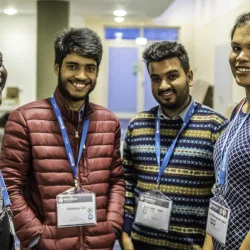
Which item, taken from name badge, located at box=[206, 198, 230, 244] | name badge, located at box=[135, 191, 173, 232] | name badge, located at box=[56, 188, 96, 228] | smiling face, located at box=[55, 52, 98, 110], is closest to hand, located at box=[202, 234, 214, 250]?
name badge, located at box=[206, 198, 230, 244]

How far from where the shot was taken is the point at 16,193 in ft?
5.97

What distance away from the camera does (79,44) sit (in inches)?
74.2

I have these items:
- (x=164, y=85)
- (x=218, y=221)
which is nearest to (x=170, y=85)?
(x=164, y=85)

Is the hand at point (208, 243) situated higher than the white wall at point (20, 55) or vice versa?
the white wall at point (20, 55)

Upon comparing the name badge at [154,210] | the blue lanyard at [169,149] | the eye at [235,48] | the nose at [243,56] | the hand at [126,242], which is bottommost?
→ the hand at [126,242]

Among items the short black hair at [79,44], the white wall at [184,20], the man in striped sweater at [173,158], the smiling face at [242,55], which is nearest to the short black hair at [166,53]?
the man in striped sweater at [173,158]

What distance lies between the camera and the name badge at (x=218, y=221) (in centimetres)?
161

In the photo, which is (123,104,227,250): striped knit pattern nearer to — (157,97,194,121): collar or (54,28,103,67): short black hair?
(157,97,194,121): collar

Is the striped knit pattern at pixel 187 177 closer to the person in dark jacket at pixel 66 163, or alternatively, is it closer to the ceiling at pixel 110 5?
the person in dark jacket at pixel 66 163

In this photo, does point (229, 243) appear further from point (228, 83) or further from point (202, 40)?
point (202, 40)

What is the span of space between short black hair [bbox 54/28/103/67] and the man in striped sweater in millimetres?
269

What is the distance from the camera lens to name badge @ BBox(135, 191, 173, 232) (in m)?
1.89

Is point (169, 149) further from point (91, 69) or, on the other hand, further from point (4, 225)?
point (4, 225)

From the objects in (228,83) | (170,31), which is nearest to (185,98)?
(228,83)
